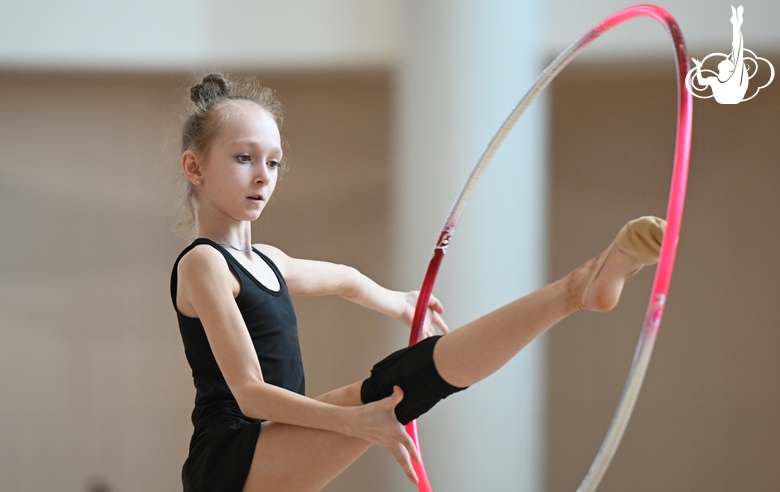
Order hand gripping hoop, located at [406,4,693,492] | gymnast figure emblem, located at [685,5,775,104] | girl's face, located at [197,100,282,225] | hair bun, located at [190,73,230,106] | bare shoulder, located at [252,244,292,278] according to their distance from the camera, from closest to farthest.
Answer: hand gripping hoop, located at [406,4,693,492], girl's face, located at [197,100,282,225], hair bun, located at [190,73,230,106], bare shoulder, located at [252,244,292,278], gymnast figure emblem, located at [685,5,775,104]

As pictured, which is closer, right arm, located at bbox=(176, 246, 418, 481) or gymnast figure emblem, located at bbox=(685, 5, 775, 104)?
right arm, located at bbox=(176, 246, 418, 481)

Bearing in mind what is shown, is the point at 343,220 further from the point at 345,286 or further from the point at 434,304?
the point at 434,304

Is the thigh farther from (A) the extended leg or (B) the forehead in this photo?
(B) the forehead

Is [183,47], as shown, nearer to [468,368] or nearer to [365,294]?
[365,294]

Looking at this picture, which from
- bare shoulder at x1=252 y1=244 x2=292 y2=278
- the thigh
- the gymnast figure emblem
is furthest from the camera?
the gymnast figure emblem

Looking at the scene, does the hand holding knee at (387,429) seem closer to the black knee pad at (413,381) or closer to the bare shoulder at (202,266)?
the black knee pad at (413,381)

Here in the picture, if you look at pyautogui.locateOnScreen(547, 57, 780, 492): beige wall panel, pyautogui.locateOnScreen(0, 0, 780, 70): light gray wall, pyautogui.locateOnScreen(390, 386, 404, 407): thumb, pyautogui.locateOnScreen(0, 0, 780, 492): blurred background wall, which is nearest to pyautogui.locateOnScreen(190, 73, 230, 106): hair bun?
pyautogui.locateOnScreen(390, 386, 404, 407): thumb

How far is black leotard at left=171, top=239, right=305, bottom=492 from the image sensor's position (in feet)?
4.65

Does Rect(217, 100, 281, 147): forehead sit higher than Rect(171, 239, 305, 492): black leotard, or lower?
higher

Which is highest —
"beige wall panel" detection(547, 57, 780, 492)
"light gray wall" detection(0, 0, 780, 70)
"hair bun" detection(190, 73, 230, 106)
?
"light gray wall" detection(0, 0, 780, 70)

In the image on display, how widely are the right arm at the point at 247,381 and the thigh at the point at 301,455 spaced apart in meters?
→ 0.03

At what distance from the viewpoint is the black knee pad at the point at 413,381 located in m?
1.26

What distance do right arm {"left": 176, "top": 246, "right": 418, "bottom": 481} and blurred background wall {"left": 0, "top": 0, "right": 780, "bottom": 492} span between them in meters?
1.68

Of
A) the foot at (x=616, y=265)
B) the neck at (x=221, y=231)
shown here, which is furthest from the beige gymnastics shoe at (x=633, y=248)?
the neck at (x=221, y=231)
